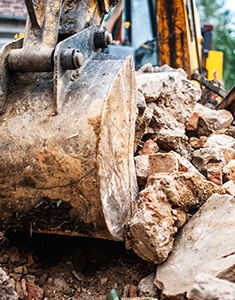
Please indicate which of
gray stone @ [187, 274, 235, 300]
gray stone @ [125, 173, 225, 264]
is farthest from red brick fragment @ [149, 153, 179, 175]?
gray stone @ [187, 274, 235, 300]

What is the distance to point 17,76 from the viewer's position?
→ 2.00 m

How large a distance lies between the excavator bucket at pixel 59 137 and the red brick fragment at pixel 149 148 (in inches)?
25.7

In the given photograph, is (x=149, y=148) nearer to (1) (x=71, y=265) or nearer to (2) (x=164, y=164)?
(2) (x=164, y=164)

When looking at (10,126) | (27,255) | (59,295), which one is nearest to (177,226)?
(59,295)

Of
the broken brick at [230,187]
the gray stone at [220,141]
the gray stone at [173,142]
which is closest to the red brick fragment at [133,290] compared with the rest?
the broken brick at [230,187]

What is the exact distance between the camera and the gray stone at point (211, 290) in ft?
4.11

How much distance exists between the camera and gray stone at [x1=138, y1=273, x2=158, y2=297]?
1.82 metres

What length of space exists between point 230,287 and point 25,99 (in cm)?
140

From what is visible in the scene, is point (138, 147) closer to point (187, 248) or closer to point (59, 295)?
point (187, 248)

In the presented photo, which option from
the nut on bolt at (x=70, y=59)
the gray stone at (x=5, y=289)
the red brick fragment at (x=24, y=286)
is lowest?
the red brick fragment at (x=24, y=286)

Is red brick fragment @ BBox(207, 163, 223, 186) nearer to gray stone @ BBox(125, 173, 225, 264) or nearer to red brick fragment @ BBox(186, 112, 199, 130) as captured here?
gray stone @ BBox(125, 173, 225, 264)

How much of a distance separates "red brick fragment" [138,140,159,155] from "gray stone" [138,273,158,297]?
1.00 metres

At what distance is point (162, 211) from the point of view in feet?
6.28

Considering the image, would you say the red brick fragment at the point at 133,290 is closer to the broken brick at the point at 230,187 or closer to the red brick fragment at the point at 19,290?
the red brick fragment at the point at 19,290
